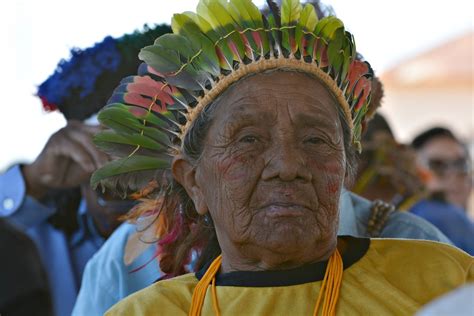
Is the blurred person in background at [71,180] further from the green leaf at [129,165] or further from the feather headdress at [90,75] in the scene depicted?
the green leaf at [129,165]

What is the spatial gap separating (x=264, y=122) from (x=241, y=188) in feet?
0.66

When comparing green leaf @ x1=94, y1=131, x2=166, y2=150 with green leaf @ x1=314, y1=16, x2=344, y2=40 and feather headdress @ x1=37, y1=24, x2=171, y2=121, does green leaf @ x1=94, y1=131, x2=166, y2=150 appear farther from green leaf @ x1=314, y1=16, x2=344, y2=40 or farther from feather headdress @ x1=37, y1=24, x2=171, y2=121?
feather headdress @ x1=37, y1=24, x2=171, y2=121

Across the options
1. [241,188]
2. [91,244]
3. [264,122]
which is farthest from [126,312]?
[91,244]

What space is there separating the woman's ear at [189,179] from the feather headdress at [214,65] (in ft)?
0.17

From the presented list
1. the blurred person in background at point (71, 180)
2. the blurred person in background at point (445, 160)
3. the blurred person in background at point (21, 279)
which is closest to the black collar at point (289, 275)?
the blurred person in background at point (71, 180)

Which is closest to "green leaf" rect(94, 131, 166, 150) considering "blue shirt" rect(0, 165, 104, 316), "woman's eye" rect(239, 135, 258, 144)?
"woman's eye" rect(239, 135, 258, 144)

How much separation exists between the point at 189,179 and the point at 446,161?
18.7 feet

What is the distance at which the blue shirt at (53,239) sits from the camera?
5.02 meters

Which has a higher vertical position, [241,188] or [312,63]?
[312,63]

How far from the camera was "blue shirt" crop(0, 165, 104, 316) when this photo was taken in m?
5.02

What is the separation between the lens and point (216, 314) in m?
2.76

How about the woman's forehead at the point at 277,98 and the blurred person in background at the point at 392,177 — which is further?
the blurred person in background at the point at 392,177

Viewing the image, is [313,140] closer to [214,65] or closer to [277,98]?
[277,98]

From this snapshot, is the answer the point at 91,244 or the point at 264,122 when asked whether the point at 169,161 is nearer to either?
the point at 264,122
